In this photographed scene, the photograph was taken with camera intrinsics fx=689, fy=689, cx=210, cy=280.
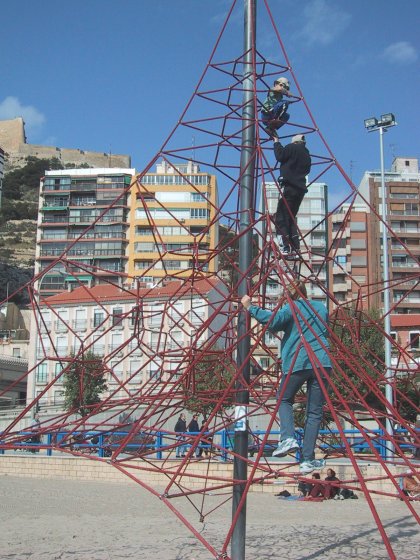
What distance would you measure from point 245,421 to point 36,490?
39.8ft

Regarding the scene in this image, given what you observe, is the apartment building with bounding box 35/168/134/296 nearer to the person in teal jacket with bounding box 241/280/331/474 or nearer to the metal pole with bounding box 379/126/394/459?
the metal pole with bounding box 379/126/394/459

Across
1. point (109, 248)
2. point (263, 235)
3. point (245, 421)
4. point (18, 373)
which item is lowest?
point (18, 373)

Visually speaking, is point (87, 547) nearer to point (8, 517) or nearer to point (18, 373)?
point (8, 517)

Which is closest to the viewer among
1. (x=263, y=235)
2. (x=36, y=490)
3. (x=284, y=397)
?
(x=284, y=397)

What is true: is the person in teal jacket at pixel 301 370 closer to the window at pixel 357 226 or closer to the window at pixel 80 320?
the window at pixel 80 320

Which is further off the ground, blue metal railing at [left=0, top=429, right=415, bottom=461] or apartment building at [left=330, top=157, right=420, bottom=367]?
apartment building at [left=330, top=157, right=420, bottom=367]

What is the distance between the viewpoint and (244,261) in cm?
666

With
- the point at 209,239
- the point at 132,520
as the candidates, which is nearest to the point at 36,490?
the point at 132,520

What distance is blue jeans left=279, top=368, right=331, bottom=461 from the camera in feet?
18.1

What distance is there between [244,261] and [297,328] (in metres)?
1.41

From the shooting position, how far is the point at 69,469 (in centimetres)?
1972

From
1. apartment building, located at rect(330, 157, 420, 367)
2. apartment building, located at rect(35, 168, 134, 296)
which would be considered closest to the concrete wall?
apartment building, located at rect(330, 157, 420, 367)

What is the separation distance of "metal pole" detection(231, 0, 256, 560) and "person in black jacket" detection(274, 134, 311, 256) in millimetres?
321

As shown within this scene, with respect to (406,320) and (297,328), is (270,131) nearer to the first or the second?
(297,328)
